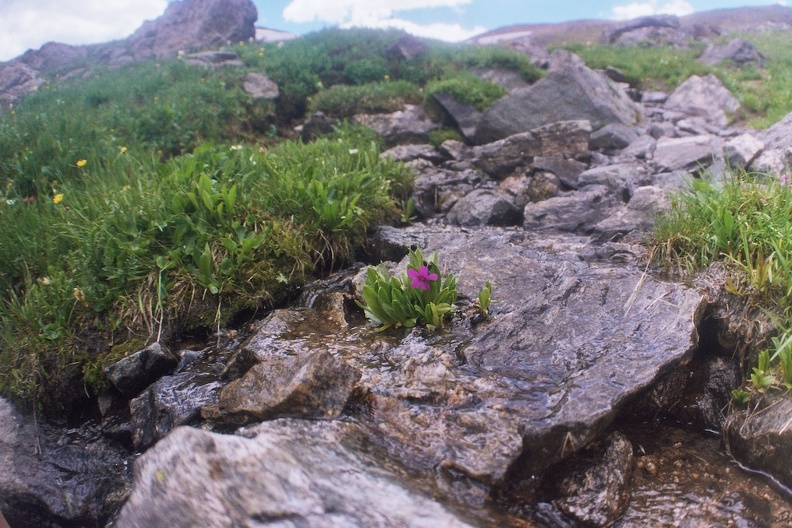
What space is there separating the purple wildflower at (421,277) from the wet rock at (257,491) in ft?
4.78

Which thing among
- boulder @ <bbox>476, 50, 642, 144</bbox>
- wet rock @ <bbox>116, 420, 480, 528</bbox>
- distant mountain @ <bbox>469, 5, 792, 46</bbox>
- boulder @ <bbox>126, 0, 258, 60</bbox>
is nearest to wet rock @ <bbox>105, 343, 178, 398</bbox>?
wet rock @ <bbox>116, 420, 480, 528</bbox>

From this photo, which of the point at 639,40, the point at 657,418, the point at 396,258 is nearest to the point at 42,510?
the point at 396,258

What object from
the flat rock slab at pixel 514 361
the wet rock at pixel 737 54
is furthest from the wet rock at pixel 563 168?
the wet rock at pixel 737 54

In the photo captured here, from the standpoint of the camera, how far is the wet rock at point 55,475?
10.4ft

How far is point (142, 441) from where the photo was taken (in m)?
3.43

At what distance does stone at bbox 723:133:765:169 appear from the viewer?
6143 millimetres

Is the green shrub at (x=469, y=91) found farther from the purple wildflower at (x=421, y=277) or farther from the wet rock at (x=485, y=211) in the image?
the purple wildflower at (x=421, y=277)

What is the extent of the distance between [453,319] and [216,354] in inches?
70.8

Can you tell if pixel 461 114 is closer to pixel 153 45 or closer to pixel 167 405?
pixel 167 405

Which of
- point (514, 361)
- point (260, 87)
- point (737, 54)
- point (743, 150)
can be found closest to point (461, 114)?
point (260, 87)

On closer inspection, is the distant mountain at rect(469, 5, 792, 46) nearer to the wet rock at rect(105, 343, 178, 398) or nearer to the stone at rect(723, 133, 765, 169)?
the stone at rect(723, 133, 765, 169)

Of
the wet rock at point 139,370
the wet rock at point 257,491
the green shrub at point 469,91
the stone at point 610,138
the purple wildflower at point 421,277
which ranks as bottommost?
the wet rock at point 139,370

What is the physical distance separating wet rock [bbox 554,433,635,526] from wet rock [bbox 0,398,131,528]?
250 centimetres

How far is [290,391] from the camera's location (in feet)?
9.71
